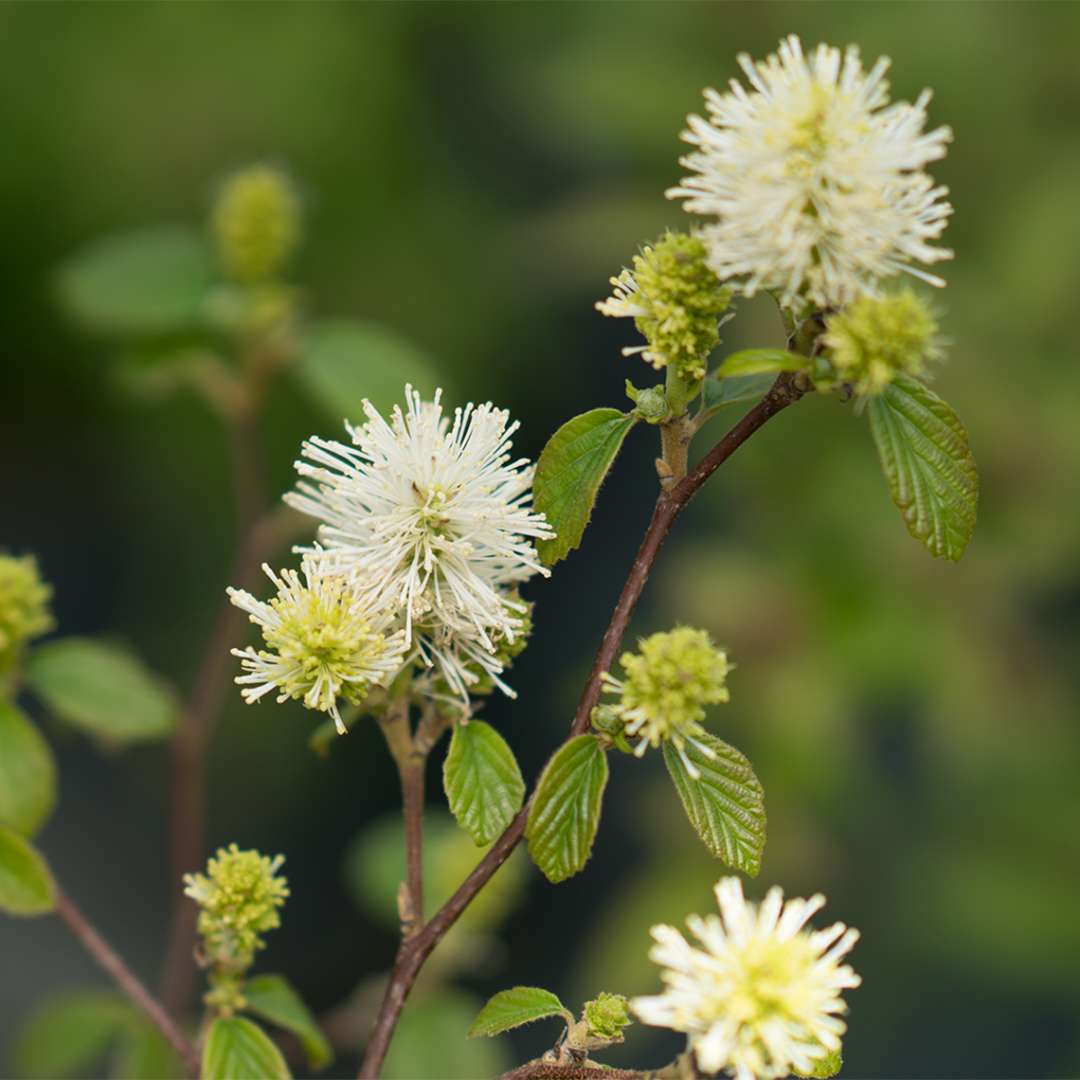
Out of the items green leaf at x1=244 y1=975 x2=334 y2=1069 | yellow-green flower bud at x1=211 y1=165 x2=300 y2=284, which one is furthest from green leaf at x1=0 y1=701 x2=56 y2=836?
yellow-green flower bud at x1=211 y1=165 x2=300 y2=284

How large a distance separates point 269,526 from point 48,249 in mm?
1421

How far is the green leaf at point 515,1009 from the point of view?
0.68 m

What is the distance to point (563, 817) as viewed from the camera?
0.66 m

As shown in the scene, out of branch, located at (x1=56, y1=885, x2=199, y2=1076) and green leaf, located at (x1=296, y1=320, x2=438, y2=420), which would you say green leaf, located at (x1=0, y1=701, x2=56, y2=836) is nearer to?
branch, located at (x1=56, y1=885, x2=199, y2=1076)

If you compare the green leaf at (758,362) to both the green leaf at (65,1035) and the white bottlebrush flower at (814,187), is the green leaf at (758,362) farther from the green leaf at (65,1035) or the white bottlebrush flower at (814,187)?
the green leaf at (65,1035)

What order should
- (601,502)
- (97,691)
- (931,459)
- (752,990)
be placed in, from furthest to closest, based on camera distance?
(601,502) → (97,691) → (931,459) → (752,990)

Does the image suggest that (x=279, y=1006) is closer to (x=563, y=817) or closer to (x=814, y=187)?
(x=563, y=817)

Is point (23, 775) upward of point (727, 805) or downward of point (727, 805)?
upward

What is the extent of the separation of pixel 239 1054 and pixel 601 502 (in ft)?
5.92

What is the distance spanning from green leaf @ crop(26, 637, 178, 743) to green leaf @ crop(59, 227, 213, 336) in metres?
0.52

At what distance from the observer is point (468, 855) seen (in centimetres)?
137

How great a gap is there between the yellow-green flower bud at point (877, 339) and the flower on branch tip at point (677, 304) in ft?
0.21

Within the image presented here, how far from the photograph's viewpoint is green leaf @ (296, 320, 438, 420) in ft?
4.72

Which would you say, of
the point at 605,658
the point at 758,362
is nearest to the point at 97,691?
the point at 605,658
